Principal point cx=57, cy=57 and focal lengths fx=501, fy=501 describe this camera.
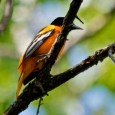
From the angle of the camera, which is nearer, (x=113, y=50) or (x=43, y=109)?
(x=113, y=50)

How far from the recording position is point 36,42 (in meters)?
6.12

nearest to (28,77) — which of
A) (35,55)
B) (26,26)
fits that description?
(35,55)

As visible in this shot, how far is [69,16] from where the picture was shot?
4.38 meters

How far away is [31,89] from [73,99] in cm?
692

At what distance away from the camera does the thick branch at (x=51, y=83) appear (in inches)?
188

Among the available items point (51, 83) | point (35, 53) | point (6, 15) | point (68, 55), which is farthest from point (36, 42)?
point (68, 55)

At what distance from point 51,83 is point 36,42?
1.27m

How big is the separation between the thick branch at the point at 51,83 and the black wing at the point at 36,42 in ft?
3.01

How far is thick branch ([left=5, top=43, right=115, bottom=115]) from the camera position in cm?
477

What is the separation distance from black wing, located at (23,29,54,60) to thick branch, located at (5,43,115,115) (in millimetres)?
916

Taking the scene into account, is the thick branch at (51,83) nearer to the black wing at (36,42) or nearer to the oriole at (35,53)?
the oriole at (35,53)

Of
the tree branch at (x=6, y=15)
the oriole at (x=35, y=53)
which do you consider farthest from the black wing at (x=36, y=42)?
the tree branch at (x=6, y=15)

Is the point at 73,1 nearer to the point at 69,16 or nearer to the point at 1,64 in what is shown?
the point at 69,16

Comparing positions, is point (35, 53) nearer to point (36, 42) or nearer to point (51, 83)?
point (36, 42)
